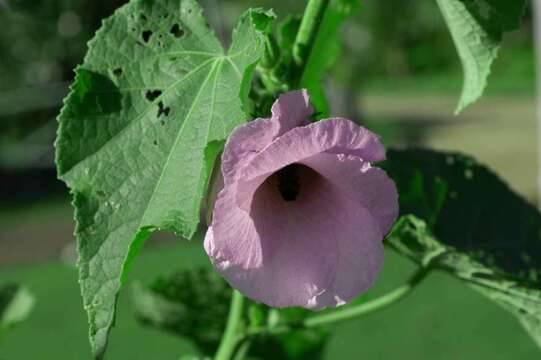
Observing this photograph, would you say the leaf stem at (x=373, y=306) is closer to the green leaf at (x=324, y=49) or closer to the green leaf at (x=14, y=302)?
the green leaf at (x=324, y=49)

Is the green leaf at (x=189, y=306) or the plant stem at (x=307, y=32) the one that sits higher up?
the plant stem at (x=307, y=32)

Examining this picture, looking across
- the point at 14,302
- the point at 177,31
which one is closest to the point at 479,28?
the point at 177,31

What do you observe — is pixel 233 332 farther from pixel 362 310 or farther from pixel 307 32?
pixel 307 32

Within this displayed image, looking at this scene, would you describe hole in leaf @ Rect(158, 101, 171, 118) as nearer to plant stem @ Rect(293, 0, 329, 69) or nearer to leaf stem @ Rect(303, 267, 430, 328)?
plant stem @ Rect(293, 0, 329, 69)

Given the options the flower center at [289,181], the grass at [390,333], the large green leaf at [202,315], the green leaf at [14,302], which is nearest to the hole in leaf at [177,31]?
the flower center at [289,181]

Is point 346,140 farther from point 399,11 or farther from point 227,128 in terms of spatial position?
point 399,11

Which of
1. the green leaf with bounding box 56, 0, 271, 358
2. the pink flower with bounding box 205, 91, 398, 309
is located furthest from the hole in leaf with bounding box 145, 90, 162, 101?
the pink flower with bounding box 205, 91, 398, 309

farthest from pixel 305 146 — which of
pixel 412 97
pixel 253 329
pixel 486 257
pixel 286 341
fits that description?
pixel 412 97
